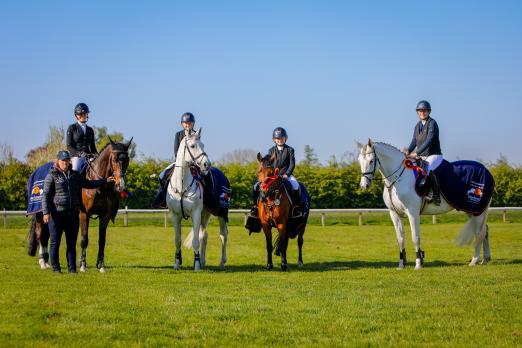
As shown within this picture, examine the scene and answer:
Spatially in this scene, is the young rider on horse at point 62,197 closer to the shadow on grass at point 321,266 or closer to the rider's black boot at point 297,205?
the shadow on grass at point 321,266

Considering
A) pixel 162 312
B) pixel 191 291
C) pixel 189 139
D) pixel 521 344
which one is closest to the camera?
pixel 521 344

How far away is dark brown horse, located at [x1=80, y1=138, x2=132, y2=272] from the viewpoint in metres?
13.6

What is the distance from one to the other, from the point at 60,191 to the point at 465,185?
28.1 feet

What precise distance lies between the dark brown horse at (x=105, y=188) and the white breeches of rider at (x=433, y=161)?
6.35 metres

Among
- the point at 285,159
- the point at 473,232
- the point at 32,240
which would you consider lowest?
the point at 473,232

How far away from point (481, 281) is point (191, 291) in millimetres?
5001

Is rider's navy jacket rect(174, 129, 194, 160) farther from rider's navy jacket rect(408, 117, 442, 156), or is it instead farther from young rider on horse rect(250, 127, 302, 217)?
rider's navy jacket rect(408, 117, 442, 156)

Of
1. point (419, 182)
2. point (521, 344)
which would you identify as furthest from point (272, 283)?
point (521, 344)

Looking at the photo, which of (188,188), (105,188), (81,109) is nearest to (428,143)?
(188,188)

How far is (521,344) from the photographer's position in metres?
7.38

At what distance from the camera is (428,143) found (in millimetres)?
15320

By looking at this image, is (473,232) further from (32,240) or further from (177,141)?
(32,240)

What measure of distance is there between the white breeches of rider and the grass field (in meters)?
2.13

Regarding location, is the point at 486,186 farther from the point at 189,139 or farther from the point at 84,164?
the point at 84,164
